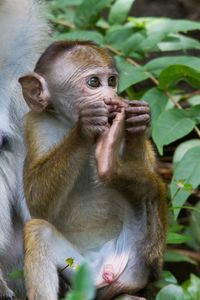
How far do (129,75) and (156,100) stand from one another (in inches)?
10.3

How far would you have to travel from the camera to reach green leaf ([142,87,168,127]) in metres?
5.50

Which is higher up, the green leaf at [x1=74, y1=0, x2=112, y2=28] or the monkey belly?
the green leaf at [x1=74, y1=0, x2=112, y2=28]

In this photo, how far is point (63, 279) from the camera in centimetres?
454

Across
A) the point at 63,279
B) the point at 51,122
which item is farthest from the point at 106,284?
the point at 51,122

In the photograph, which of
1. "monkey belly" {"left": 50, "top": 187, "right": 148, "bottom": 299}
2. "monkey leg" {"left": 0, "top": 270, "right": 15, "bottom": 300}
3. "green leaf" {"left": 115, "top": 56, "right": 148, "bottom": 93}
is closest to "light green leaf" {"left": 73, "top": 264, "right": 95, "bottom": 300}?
"monkey belly" {"left": 50, "top": 187, "right": 148, "bottom": 299}

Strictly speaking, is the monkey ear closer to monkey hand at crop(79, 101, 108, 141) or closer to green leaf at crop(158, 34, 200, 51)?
monkey hand at crop(79, 101, 108, 141)

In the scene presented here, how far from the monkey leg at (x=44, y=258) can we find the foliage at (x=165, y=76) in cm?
50

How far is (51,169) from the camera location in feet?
14.2

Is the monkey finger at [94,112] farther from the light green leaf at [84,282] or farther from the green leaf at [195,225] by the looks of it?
the green leaf at [195,225]

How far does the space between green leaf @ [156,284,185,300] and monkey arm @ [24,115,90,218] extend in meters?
0.67

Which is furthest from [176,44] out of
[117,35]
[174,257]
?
[174,257]

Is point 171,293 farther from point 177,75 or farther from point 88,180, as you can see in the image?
point 177,75

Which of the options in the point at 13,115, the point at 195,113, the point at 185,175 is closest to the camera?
the point at 185,175

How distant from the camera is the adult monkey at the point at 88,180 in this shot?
13.9 ft
